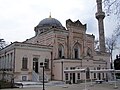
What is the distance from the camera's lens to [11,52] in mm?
35688

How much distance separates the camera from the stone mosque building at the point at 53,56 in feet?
113

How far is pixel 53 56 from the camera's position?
38406 mm

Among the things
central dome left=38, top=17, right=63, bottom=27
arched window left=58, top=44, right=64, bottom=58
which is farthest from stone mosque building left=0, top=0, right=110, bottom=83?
central dome left=38, top=17, right=63, bottom=27

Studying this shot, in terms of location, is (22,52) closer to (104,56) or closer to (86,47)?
(86,47)

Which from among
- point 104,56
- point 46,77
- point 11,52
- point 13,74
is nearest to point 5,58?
point 11,52

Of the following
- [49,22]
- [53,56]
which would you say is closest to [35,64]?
[53,56]

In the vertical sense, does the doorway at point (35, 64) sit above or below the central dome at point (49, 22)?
below

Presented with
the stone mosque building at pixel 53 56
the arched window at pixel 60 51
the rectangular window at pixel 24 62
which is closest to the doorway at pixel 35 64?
the stone mosque building at pixel 53 56

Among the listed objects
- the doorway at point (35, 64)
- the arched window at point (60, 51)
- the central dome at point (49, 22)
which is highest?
the central dome at point (49, 22)

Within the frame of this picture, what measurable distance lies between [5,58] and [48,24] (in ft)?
48.6

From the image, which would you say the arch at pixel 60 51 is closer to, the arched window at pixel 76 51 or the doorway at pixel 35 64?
the arched window at pixel 76 51

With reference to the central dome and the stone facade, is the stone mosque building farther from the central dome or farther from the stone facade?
the central dome

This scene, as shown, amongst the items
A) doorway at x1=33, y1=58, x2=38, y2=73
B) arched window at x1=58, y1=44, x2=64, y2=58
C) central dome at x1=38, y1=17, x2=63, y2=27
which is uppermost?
central dome at x1=38, y1=17, x2=63, y2=27

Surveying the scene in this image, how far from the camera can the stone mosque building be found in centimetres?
3444
